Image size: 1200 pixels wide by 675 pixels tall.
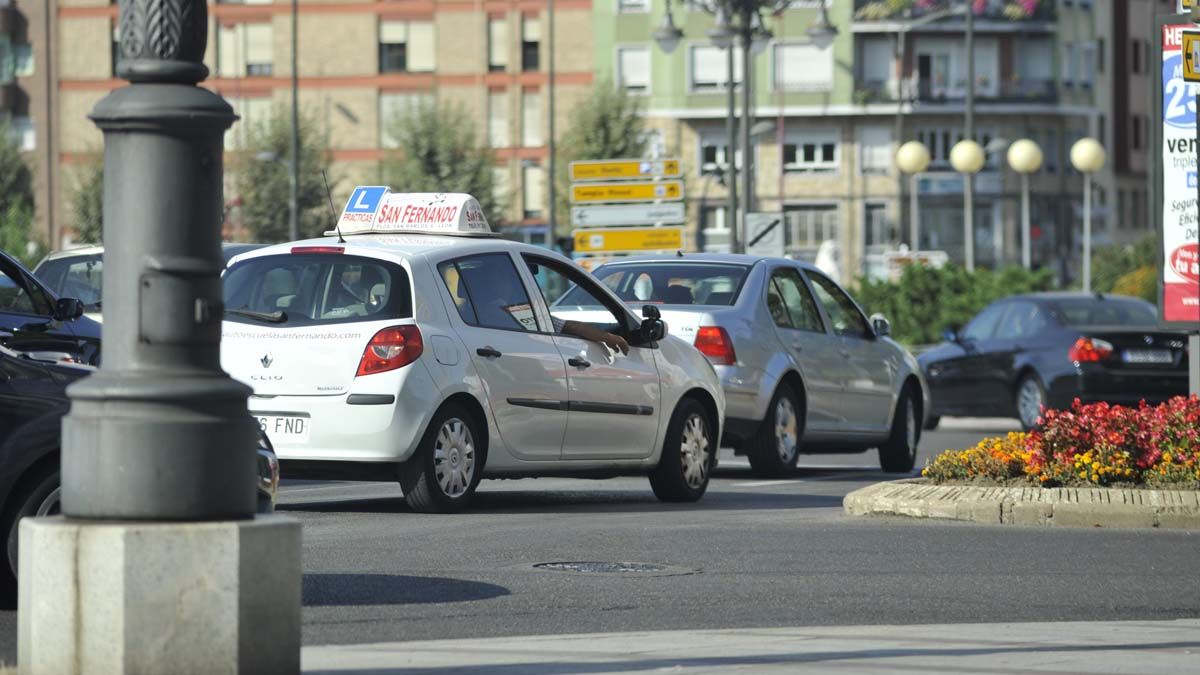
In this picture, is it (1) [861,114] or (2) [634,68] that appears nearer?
(1) [861,114]

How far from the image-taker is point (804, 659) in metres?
6.99

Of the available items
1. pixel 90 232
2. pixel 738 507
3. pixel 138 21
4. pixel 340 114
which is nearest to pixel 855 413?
pixel 738 507

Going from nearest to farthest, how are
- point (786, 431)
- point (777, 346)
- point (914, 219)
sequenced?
point (777, 346)
point (786, 431)
point (914, 219)

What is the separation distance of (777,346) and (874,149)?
249ft

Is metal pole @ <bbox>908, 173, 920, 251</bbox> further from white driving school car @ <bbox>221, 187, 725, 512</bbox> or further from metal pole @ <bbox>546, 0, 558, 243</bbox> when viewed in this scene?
white driving school car @ <bbox>221, 187, 725, 512</bbox>

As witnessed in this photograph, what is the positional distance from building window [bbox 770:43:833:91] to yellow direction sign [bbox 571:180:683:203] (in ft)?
174

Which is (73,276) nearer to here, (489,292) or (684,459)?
(684,459)

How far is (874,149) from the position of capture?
91625 millimetres

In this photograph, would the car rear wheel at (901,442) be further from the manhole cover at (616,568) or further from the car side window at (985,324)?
the manhole cover at (616,568)

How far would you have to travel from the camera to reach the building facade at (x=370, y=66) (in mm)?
89562

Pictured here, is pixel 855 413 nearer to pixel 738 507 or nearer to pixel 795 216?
pixel 738 507

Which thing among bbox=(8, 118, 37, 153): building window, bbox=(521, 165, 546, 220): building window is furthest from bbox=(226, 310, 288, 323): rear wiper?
bbox=(8, 118, 37, 153): building window

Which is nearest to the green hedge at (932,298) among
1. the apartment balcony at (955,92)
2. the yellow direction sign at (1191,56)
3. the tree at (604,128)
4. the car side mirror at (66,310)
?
the car side mirror at (66,310)

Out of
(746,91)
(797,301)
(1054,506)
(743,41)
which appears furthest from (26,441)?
(746,91)
